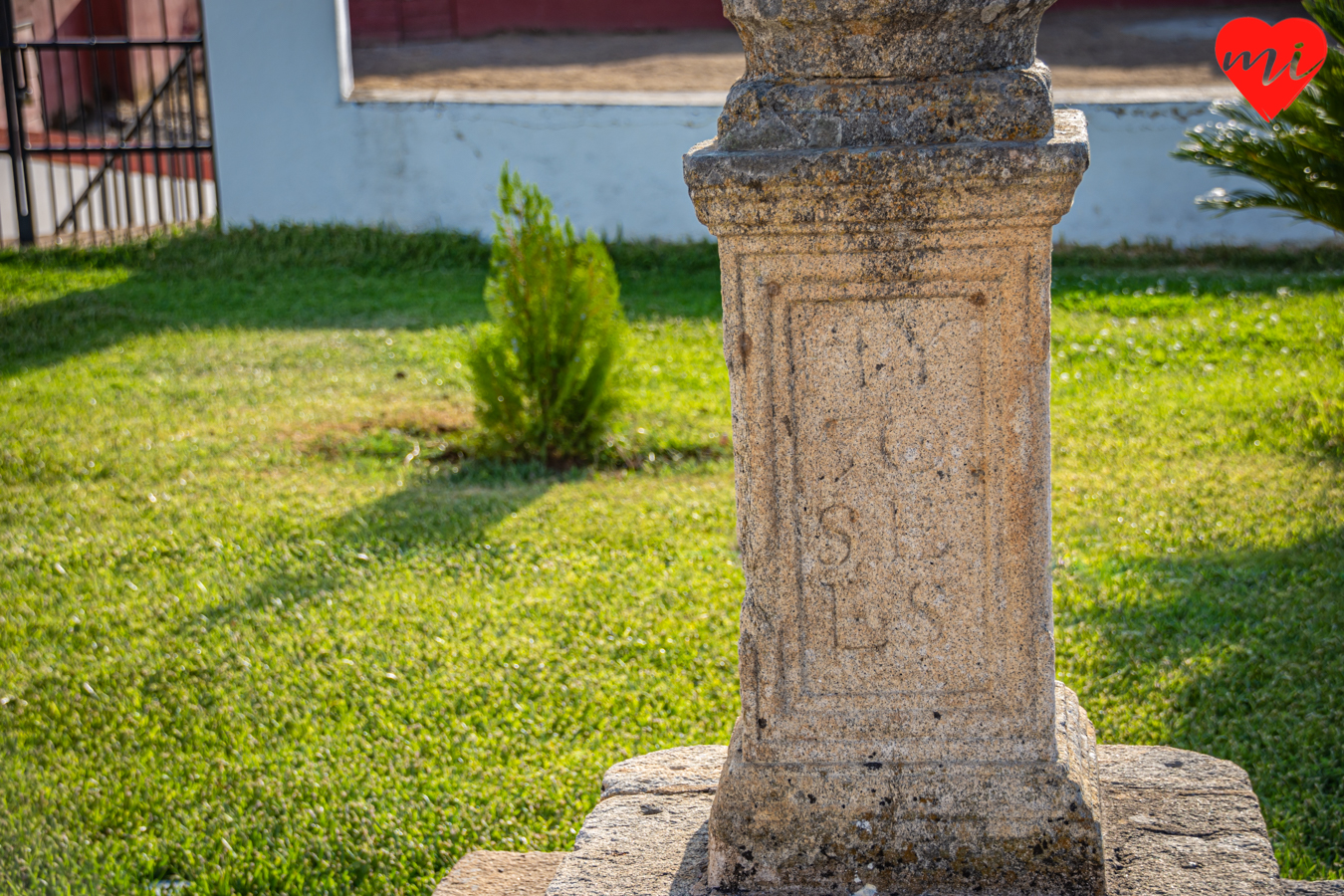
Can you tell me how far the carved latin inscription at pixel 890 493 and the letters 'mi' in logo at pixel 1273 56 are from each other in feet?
5.51

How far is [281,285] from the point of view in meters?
8.52

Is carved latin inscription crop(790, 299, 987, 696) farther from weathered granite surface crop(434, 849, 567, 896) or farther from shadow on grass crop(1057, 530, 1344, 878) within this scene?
shadow on grass crop(1057, 530, 1344, 878)

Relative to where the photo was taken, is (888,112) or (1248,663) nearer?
(888,112)

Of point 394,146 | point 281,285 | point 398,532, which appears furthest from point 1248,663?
point 394,146

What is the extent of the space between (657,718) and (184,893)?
48.8 inches

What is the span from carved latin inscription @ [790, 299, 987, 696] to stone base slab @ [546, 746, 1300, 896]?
0.41 metres

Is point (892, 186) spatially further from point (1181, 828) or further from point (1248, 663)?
point (1248, 663)

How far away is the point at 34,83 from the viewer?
11727 millimetres

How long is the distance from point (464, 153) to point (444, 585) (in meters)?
5.54

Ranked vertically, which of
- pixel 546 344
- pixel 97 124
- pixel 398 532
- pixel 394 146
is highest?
pixel 97 124

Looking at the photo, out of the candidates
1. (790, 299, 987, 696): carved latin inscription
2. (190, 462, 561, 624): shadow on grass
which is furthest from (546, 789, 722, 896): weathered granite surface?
(190, 462, 561, 624): shadow on grass

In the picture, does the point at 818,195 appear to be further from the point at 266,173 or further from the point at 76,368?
the point at 266,173

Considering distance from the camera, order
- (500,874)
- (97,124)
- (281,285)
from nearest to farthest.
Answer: (500,874)
(281,285)
(97,124)

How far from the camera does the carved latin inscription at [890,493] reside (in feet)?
6.46
